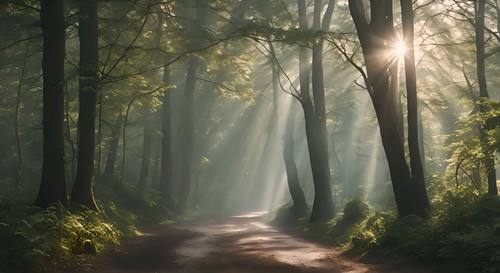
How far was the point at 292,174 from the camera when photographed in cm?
2916

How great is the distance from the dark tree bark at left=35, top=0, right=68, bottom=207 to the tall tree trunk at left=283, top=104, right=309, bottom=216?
15833 millimetres

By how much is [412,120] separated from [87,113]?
1094cm

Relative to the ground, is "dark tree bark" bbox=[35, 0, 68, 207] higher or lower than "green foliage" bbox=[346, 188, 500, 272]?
higher

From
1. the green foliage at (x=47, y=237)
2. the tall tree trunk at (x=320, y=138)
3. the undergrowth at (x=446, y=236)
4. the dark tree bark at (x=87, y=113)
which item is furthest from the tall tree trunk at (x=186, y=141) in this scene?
the undergrowth at (x=446, y=236)

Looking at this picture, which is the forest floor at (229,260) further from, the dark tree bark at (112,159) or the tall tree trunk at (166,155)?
the tall tree trunk at (166,155)

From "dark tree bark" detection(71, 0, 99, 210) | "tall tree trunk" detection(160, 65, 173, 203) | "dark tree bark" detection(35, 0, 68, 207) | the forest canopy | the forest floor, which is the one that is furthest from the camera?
A: "tall tree trunk" detection(160, 65, 173, 203)

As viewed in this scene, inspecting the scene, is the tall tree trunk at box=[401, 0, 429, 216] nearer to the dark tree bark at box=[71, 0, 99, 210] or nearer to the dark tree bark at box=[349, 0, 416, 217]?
the dark tree bark at box=[349, 0, 416, 217]

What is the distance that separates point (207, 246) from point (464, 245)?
27.8ft

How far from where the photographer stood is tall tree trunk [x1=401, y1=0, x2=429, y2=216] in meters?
14.4

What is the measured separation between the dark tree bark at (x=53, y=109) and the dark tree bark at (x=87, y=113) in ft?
5.82

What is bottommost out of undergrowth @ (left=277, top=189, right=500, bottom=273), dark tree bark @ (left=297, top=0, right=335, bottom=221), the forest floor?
the forest floor

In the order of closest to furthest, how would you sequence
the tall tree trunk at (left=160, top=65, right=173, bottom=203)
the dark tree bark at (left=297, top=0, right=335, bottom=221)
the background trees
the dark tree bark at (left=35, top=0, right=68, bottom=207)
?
the dark tree bark at (left=35, top=0, right=68, bottom=207)
the background trees
the dark tree bark at (left=297, top=0, right=335, bottom=221)
the tall tree trunk at (left=160, top=65, right=173, bottom=203)

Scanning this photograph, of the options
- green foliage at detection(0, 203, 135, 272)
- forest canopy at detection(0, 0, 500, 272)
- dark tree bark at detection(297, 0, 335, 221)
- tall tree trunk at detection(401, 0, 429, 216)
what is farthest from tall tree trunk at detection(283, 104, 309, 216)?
green foliage at detection(0, 203, 135, 272)

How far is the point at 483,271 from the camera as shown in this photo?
8.52 m
